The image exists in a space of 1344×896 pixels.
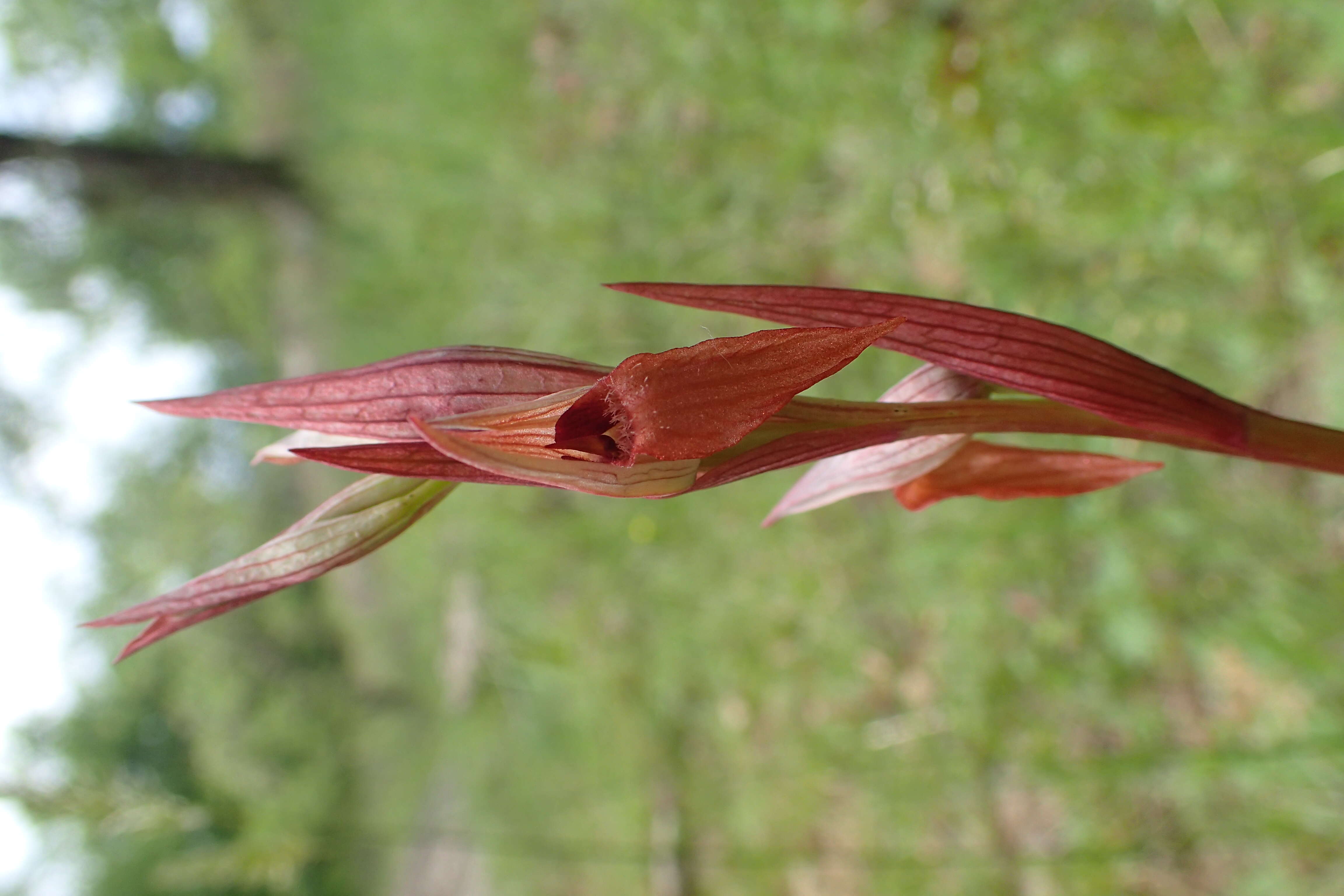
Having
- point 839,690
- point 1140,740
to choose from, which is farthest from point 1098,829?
point 839,690

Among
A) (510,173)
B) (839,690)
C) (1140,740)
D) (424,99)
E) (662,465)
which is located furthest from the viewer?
(424,99)

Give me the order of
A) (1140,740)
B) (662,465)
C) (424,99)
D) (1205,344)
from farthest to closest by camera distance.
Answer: (424,99) < (1140,740) < (1205,344) < (662,465)

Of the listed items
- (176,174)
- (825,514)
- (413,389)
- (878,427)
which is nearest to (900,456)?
(878,427)

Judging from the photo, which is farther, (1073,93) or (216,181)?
(216,181)

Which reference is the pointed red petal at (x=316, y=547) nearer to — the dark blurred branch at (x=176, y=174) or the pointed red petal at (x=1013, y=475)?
the pointed red petal at (x=1013, y=475)

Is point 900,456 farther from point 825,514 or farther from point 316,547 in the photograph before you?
point 825,514

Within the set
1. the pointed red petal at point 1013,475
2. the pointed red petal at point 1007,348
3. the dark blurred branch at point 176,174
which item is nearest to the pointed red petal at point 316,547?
the pointed red petal at point 1007,348

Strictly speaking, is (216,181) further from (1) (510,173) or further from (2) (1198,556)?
(2) (1198,556)
